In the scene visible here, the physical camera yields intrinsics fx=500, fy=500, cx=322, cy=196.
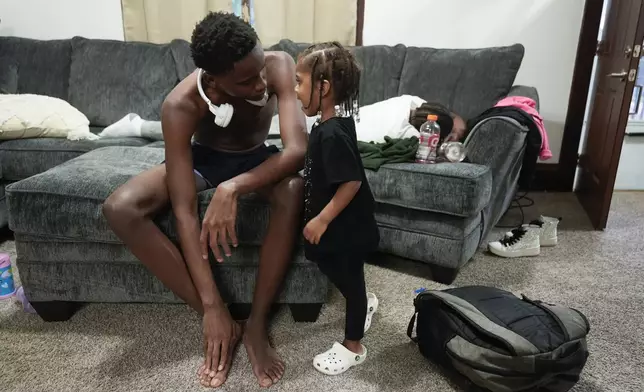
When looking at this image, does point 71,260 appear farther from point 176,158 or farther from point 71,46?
point 71,46

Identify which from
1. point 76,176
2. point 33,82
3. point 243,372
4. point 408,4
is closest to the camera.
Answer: point 243,372

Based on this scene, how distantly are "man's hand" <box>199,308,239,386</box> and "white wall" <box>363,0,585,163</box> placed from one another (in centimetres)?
204

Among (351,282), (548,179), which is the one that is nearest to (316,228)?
(351,282)

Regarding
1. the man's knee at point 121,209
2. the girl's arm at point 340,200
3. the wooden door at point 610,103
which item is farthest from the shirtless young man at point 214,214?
the wooden door at point 610,103

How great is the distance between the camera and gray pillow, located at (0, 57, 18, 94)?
8.49 ft

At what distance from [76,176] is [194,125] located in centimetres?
44

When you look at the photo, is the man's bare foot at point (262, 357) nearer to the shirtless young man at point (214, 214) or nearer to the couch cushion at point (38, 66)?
the shirtless young man at point (214, 214)

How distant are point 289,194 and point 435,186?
0.59 meters

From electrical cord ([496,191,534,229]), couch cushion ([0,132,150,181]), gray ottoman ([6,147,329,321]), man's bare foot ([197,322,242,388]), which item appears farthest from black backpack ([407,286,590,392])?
couch cushion ([0,132,150,181])

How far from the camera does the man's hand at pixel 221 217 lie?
131 cm

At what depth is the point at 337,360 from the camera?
137cm

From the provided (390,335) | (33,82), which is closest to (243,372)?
(390,335)

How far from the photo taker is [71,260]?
1.53 meters

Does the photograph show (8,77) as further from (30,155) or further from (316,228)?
(316,228)
